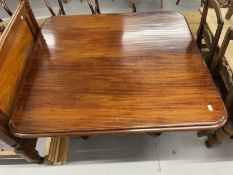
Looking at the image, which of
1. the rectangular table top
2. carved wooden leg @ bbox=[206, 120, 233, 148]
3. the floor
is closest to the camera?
the rectangular table top

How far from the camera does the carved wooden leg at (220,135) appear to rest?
1218 millimetres

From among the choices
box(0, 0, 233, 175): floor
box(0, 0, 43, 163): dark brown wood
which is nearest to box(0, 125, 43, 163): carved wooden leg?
box(0, 0, 43, 163): dark brown wood

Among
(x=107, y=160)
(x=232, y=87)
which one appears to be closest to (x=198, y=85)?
(x=232, y=87)

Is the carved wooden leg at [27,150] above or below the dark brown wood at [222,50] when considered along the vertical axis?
below

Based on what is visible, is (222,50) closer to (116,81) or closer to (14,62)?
(116,81)

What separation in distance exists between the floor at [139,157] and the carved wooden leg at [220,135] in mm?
79

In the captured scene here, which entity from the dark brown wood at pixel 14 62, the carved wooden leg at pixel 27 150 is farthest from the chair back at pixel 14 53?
the carved wooden leg at pixel 27 150

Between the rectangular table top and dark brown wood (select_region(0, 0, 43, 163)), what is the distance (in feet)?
0.17

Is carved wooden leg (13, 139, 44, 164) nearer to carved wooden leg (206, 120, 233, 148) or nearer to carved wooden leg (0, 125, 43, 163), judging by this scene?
carved wooden leg (0, 125, 43, 163)

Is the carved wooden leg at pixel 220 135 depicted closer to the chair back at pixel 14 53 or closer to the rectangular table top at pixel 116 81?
the rectangular table top at pixel 116 81

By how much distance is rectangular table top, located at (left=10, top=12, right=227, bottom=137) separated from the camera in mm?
898

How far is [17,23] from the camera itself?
3.70 feet

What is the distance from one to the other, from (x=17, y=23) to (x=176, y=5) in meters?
2.28

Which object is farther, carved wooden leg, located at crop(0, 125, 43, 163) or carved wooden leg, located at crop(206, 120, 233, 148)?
carved wooden leg, located at crop(206, 120, 233, 148)
